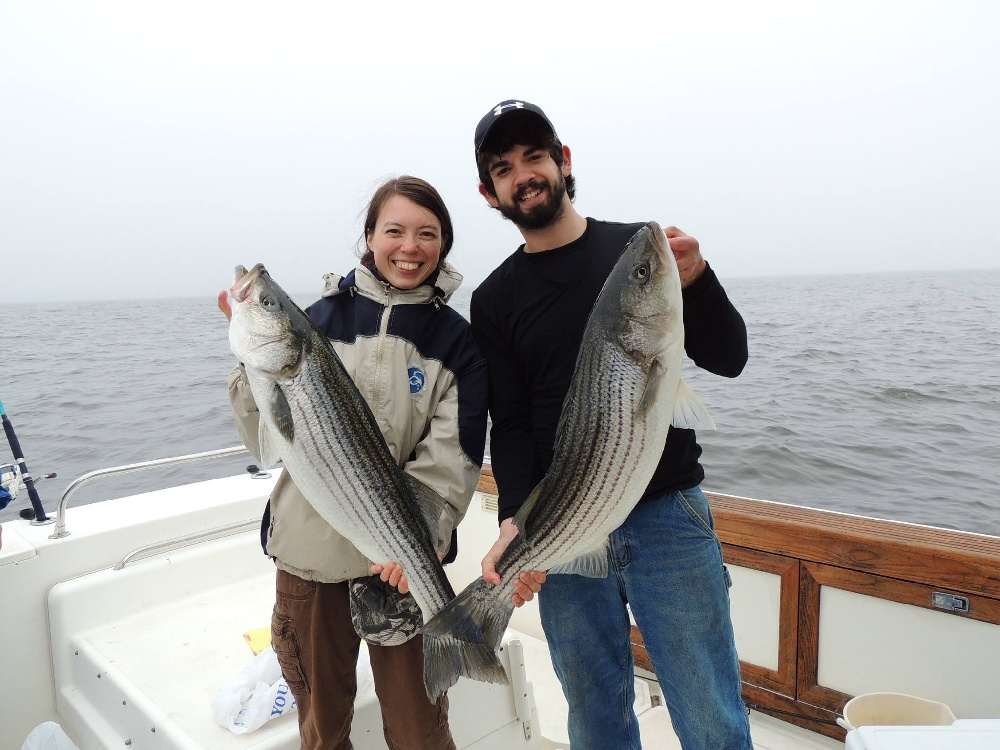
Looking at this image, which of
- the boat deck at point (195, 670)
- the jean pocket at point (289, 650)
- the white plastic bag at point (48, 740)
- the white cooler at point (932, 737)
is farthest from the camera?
the white plastic bag at point (48, 740)

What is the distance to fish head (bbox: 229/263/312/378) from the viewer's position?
99.3 inches

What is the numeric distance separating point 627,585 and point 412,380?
125 centimetres

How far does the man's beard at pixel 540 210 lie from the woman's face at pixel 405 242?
37cm

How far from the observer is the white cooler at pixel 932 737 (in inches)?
74.9

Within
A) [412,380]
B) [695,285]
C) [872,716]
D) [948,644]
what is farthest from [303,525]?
[948,644]

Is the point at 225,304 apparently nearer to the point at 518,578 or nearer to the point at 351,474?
the point at 351,474

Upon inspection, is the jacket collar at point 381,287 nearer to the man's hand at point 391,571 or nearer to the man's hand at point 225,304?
the man's hand at point 225,304

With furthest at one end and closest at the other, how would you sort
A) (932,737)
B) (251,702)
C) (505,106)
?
1. (251,702)
2. (505,106)
3. (932,737)

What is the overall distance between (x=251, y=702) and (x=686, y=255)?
2.89 metres

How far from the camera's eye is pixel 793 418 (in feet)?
45.2

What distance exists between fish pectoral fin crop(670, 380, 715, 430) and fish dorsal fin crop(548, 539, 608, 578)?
1.94ft

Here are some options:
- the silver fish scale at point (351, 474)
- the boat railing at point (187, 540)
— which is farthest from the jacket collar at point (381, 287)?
the boat railing at point (187, 540)

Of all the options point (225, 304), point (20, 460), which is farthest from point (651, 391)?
point (20, 460)

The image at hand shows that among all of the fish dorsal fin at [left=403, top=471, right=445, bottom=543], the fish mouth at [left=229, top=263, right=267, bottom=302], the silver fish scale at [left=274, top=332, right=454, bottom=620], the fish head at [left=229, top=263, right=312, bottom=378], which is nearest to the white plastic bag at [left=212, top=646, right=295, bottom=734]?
the silver fish scale at [left=274, top=332, right=454, bottom=620]
